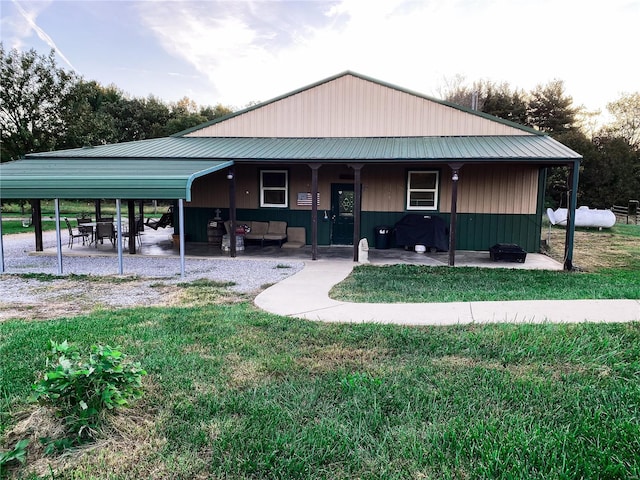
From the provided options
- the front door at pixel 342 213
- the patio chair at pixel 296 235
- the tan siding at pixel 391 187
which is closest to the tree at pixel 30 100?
the tan siding at pixel 391 187

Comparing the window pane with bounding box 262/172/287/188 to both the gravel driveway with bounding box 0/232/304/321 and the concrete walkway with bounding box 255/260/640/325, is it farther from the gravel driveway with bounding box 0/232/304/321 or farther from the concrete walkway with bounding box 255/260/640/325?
the concrete walkway with bounding box 255/260/640/325

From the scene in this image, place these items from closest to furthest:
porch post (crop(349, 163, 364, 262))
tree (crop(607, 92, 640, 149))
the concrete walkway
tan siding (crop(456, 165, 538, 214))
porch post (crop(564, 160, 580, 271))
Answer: the concrete walkway, porch post (crop(564, 160, 580, 271)), porch post (crop(349, 163, 364, 262)), tan siding (crop(456, 165, 538, 214)), tree (crop(607, 92, 640, 149))

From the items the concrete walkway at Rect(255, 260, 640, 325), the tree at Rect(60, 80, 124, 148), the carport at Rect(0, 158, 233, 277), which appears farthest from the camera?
the tree at Rect(60, 80, 124, 148)

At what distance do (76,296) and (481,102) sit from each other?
37.3 m

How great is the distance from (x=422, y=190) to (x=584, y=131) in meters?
31.0

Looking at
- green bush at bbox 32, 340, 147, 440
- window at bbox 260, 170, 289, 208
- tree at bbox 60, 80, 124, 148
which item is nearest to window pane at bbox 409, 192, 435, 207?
window at bbox 260, 170, 289, 208

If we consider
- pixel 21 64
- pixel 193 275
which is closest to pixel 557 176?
pixel 193 275

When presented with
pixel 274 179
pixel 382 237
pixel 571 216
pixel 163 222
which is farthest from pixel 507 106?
pixel 163 222

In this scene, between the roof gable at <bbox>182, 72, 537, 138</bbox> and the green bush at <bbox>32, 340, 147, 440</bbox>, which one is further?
the roof gable at <bbox>182, 72, 537, 138</bbox>

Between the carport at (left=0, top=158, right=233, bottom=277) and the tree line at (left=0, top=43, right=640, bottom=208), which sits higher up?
the tree line at (left=0, top=43, right=640, bottom=208)

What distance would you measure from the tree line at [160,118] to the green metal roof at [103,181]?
44.1 ft

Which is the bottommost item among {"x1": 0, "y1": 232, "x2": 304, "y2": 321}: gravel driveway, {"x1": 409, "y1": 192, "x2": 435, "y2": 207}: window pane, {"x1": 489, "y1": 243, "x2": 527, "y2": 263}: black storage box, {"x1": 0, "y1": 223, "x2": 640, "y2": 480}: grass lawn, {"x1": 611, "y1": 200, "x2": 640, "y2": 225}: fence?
{"x1": 0, "y1": 232, "x2": 304, "y2": 321}: gravel driveway

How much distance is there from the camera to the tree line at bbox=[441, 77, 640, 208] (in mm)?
29109

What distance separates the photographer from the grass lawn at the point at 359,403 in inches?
97.3
